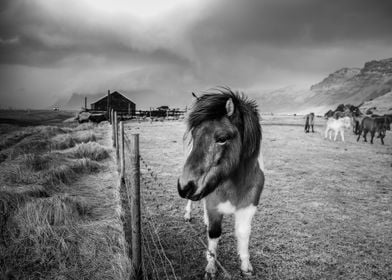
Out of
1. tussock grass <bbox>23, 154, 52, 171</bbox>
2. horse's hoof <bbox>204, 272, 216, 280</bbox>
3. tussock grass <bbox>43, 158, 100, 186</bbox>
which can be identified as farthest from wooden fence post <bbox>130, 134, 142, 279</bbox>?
tussock grass <bbox>23, 154, 52, 171</bbox>

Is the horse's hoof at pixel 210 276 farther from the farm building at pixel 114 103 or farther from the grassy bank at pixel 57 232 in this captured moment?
the farm building at pixel 114 103

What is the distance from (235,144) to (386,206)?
5.23 meters

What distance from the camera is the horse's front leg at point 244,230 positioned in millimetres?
2832

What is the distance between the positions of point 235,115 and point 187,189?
3.24ft

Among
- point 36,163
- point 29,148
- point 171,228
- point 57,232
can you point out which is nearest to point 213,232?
point 171,228

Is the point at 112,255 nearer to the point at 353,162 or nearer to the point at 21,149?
the point at 21,149

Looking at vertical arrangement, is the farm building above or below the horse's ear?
above

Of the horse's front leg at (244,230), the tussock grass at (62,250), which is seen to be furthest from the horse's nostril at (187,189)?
the tussock grass at (62,250)

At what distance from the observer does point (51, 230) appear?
2926 millimetres

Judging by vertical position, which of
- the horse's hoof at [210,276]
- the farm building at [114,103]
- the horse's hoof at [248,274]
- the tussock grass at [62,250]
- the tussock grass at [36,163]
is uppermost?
the farm building at [114,103]

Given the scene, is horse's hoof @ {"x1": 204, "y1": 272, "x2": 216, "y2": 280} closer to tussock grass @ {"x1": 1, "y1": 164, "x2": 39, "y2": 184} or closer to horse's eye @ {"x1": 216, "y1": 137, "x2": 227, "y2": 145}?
horse's eye @ {"x1": 216, "y1": 137, "x2": 227, "y2": 145}

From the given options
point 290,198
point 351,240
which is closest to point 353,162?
point 290,198

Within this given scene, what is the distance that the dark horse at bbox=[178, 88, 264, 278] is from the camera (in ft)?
6.86

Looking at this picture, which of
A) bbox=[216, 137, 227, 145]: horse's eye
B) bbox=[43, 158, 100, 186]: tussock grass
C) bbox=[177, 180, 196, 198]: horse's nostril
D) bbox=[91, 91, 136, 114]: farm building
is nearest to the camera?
bbox=[177, 180, 196, 198]: horse's nostril
